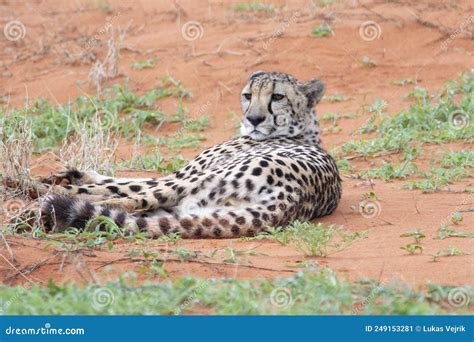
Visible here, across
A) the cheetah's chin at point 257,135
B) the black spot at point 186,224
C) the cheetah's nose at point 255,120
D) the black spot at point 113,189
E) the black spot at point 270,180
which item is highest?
the cheetah's nose at point 255,120

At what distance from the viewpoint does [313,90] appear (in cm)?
873

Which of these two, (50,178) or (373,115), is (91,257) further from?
(373,115)

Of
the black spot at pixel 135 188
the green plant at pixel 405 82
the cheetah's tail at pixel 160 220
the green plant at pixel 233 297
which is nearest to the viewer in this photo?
the green plant at pixel 233 297

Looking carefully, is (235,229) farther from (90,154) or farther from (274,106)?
(90,154)

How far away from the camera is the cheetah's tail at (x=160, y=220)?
6836 millimetres

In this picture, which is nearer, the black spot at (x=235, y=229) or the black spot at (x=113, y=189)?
the black spot at (x=235, y=229)

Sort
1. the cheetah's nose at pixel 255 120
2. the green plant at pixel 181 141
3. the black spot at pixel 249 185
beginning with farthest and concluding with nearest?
the green plant at pixel 181 141 < the cheetah's nose at pixel 255 120 < the black spot at pixel 249 185

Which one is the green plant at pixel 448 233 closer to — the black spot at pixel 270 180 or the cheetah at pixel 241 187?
the cheetah at pixel 241 187

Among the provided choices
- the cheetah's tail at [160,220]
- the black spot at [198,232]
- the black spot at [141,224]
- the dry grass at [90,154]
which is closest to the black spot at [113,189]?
the dry grass at [90,154]

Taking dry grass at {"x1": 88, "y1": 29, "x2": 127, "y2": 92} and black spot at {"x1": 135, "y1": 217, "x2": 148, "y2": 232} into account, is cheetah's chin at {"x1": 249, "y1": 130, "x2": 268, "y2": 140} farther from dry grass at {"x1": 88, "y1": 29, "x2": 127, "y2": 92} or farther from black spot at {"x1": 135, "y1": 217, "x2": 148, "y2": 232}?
dry grass at {"x1": 88, "y1": 29, "x2": 127, "y2": 92}

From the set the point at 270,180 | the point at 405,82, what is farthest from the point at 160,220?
the point at 405,82

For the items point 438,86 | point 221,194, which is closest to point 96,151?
point 221,194

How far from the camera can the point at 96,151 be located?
28.8 feet
